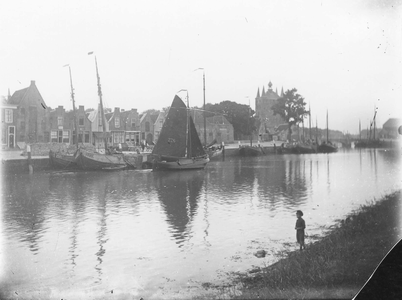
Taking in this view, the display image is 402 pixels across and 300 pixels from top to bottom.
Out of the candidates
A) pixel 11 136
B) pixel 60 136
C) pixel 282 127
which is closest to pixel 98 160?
pixel 60 136

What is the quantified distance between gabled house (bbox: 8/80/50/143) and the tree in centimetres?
161

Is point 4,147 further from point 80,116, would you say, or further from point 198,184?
point 198,184

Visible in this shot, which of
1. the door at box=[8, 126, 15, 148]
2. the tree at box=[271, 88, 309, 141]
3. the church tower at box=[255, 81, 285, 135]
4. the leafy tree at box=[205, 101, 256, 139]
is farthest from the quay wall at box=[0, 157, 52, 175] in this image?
the tree at box=[271, 88, 309, 141]

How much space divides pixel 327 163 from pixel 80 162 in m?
2.11

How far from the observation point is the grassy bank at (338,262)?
2.10m

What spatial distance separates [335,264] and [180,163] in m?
2.15

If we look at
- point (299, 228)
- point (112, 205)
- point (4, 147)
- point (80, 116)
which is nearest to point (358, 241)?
point (299, 228)

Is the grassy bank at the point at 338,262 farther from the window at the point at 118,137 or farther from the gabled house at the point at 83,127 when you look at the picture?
the gabled house at the point at 83,127

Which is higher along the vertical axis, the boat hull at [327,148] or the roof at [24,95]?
the roof at [24,95]

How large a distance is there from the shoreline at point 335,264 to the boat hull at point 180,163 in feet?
4.03

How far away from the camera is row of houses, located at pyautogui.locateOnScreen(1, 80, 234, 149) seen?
2152 millimetres

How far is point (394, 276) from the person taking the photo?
299 centimetres

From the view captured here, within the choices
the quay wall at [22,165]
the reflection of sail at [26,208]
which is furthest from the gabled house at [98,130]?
the reflection of sail at [26,208]

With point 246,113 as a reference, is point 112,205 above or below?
below
